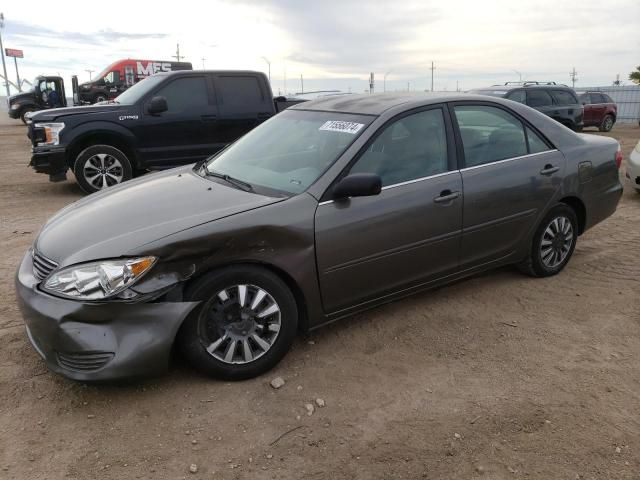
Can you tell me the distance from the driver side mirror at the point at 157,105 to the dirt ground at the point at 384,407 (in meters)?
4.55

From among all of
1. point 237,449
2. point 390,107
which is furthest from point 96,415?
point 390,107

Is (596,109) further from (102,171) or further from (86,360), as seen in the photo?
(86,360)

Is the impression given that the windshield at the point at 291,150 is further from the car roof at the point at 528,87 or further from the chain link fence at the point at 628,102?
the chain link fence at the point at 628,102

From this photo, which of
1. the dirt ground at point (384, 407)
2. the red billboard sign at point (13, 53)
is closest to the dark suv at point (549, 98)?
the dirt ground at point (384, 407)

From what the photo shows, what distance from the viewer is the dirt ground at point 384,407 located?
2.47 meters

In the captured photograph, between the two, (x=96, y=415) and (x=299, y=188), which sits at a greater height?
(x=299, y=188)

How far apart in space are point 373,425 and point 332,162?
1.59m

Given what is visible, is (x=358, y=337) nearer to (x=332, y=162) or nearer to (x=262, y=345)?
(x=262, y=345)

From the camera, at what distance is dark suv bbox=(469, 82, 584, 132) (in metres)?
14.0

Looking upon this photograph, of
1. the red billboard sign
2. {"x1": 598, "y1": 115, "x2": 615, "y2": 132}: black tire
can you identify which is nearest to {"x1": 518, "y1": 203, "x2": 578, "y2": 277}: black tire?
{"x1": 598, "y1": 115, "x2": 615, "y2": 132}: black tire

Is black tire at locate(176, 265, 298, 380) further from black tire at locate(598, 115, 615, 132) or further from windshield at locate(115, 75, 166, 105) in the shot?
black tire at locate(598, 115, 615, 132)

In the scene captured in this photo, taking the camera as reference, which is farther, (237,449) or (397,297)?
(397,297)

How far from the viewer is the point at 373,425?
108 inches

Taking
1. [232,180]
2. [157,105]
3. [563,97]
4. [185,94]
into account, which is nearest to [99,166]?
[157,105]
